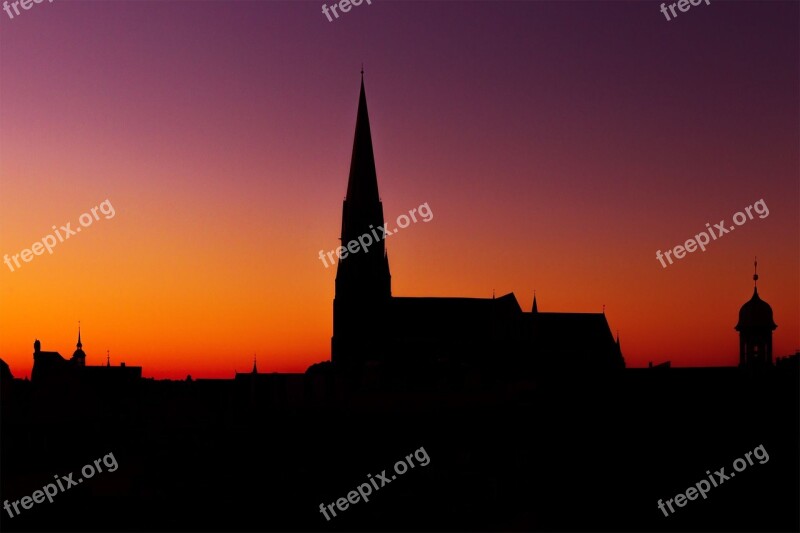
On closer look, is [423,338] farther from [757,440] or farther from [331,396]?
[757,440]

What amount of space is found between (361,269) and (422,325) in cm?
968

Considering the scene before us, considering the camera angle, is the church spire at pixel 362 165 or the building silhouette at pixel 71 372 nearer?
the building silhouette at pixel 71 372

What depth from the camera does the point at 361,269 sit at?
9212 centimetres

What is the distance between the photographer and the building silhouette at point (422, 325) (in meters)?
90.3

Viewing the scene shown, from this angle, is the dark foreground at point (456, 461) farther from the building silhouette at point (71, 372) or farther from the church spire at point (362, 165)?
the church spire at point (362, 165)

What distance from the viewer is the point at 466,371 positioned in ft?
295

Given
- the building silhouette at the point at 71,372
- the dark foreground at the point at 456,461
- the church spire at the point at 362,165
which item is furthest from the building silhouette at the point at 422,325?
the dark foreground at the point at 456,461

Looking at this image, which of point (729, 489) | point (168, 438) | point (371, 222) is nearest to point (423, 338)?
point (371, 222)

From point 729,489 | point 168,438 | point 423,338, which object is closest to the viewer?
point 729,489

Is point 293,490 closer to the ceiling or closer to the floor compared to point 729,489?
closer to the ceiling

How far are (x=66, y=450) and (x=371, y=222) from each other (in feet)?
117

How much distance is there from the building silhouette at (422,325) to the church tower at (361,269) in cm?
7

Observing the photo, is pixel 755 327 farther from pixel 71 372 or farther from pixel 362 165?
pixel 71 372

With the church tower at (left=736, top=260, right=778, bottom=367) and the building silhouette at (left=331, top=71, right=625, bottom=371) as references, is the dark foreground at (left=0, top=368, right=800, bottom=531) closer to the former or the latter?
the church tower at (left=736, top=260, right=778, bottom=367)
